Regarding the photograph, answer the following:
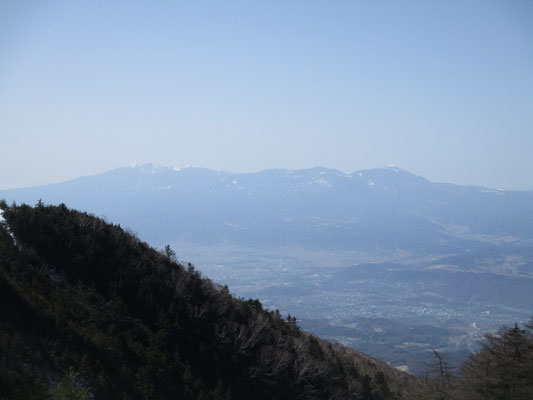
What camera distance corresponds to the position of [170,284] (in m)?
20.5

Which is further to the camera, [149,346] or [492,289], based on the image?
[492,289]

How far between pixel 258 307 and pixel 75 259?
38.9 ft

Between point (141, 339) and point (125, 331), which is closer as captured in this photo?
point (125, 331)

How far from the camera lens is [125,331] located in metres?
16.0

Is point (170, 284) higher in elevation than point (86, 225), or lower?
lower

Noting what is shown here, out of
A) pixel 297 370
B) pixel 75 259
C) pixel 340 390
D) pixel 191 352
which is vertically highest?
pixel 75 259

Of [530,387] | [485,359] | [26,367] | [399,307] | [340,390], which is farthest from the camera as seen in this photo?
[399,307]

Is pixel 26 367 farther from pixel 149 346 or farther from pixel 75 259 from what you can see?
pixel 75 259

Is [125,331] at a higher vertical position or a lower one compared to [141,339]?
higher

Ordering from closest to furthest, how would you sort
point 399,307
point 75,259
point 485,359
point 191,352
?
1. point 485,359
2. point 191,352
3. point 75,259
4. point 399,307

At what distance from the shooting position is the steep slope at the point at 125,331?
12.3 m

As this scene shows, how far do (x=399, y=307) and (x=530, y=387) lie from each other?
550 ft

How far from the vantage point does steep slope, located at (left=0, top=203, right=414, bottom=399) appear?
12.3 meters

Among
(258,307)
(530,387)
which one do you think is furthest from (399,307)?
(530,387)
